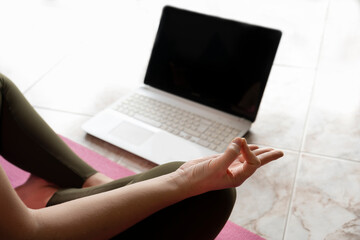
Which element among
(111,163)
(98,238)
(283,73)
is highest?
(283,73)

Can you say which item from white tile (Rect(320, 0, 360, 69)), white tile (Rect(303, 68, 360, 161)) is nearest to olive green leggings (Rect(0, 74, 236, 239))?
white tile (Rect(303, 68, 360, 161))

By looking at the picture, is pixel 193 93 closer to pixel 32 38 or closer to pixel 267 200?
pixel 267 200

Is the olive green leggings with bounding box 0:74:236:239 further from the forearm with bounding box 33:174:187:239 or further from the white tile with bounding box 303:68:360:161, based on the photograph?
the white tile with bounding box 303:68:360:161

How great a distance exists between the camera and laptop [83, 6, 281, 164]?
129 cm

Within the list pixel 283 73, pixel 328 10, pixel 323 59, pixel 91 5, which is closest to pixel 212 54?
pixel 283 73

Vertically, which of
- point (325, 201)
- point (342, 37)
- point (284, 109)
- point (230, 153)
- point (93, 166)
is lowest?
point (93, 166)

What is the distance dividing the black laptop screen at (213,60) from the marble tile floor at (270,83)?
16 centimetres

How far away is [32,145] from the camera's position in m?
1.06

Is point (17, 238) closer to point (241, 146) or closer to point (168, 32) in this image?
point (241, 146)

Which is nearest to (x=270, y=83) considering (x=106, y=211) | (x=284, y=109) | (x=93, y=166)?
(x=284, y=109)

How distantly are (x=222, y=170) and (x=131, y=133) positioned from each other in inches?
24.1

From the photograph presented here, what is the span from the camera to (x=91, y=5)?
2.19 m

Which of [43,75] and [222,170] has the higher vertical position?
[222,170]

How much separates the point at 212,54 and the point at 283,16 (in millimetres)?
751
